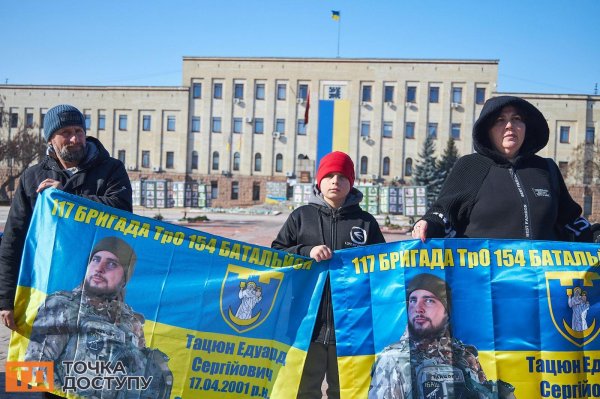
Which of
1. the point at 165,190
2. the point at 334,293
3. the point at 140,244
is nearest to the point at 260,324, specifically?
the point at 334,293

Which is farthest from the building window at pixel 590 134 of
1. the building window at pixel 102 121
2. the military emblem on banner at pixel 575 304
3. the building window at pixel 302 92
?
the military emblem on banner at pixel 575 304

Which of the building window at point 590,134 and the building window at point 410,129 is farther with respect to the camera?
the building window at point 410,129

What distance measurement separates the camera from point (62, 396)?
351 centimetres

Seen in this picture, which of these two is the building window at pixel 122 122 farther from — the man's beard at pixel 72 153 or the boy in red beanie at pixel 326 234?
the boy in red beanie at pixel 326 234

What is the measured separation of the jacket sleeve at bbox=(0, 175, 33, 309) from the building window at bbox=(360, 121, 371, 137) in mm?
53375

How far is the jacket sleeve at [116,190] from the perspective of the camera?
3687 millimetres

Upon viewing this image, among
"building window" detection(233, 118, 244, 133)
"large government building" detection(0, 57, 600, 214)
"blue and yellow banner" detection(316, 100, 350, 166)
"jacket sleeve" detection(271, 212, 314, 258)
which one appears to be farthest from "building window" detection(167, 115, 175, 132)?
"jacket sleeve" detection(271, 212, 314, 258)

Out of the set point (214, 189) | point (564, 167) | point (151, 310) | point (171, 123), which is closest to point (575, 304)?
point (151, 310)

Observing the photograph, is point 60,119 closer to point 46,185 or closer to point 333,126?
point 46,185

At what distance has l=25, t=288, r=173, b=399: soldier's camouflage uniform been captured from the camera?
3545 mm

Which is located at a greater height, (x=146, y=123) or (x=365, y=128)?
(x=146, y=123)

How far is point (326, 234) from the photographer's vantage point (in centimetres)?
373

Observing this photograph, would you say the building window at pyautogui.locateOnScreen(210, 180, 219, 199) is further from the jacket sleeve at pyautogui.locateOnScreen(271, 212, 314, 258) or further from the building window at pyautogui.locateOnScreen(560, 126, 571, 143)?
the jacket sleeve at pyautogui.locateOnScreen(271, 212, 314, 258)

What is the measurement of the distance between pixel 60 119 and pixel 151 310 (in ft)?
4.60
